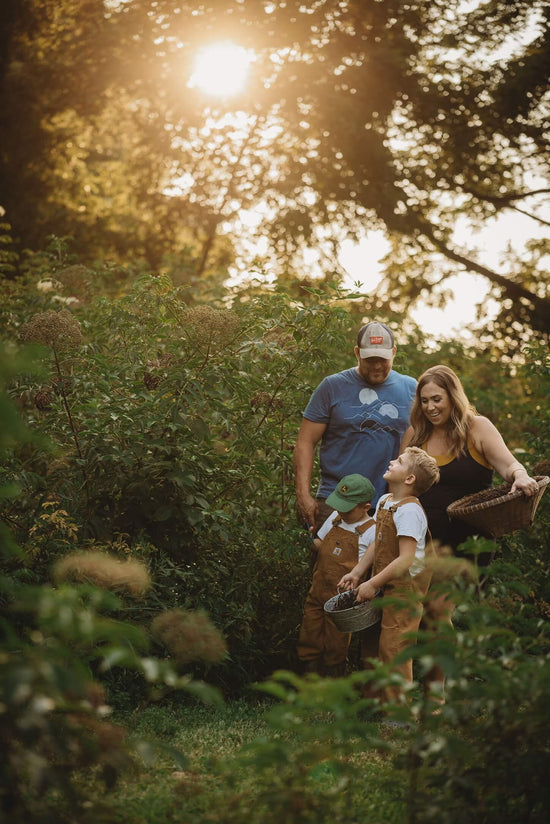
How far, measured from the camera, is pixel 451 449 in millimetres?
4320

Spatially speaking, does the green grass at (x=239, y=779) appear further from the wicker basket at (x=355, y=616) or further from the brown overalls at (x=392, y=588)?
the wicker basket at (x=355, y=616)

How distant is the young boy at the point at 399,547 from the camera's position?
3.96 meters

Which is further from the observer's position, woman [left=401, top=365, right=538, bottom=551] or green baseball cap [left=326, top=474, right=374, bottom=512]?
green baseball cap [left=326, top=474, right=374, bottom=512]

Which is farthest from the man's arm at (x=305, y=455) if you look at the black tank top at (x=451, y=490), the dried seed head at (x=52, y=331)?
the dried seed head at (x=52, y=331)

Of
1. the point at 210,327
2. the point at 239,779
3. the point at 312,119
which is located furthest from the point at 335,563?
the point at 312,119

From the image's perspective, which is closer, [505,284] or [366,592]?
[366,592]

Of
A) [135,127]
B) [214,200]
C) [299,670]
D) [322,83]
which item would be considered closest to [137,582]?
[299,670]

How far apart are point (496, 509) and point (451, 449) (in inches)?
19.4

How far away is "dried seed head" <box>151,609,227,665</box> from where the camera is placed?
11.5 ft

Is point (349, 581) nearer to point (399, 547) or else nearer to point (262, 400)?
point (399, 547)

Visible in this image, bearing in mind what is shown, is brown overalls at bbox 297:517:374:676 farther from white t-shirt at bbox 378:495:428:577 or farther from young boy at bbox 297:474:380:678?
white t-shirt at bbox 378:495:428:577

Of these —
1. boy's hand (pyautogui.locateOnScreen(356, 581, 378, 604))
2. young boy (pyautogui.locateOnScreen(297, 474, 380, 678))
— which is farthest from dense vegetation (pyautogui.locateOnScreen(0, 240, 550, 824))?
boy's hand (pyautogui.locateOnScreen(356, 581, 378, 604))

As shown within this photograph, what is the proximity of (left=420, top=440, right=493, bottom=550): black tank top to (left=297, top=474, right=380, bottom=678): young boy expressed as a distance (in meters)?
0.35

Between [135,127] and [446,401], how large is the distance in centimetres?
1381
